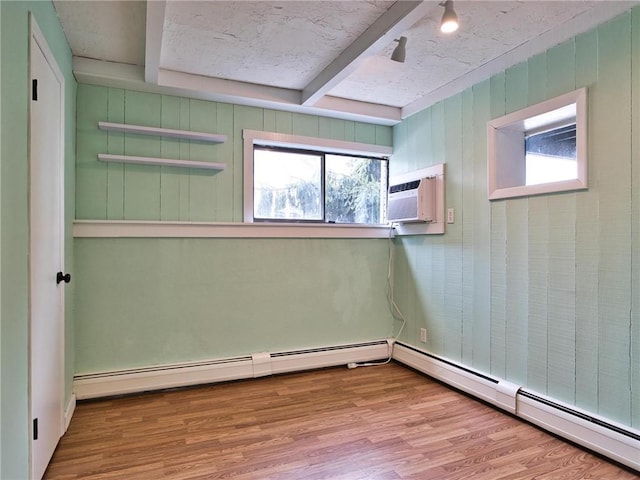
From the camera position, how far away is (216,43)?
2424 millimetres

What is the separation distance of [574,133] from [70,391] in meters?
3.61

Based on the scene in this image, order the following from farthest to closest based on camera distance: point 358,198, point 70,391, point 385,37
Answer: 1. point 358,198
2. point 70,391
3. point 385,37

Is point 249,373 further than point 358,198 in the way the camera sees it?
No

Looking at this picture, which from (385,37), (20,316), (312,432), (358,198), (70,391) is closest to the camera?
(20,316)

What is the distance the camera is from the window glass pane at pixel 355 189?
3.73 meters

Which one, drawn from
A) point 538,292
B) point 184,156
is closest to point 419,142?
point 538,292

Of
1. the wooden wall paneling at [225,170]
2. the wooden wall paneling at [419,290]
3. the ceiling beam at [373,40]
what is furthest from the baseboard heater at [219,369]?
the ceiling beam at [373,40]

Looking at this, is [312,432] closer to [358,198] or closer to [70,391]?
[70,391]

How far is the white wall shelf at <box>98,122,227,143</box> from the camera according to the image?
9.18ft

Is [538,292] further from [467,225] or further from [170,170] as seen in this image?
[170,170]

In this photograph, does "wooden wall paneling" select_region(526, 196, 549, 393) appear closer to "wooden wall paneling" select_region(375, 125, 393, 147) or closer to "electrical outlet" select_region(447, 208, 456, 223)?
"electrical outlet" select_region(447, 208, 456, 223)

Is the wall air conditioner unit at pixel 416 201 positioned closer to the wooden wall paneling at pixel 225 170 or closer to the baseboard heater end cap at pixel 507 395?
the baseboard heater end cap at pixel 507 395

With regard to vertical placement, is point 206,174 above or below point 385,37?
below

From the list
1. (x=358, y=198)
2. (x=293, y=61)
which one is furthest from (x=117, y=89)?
(x=358, y=198)
